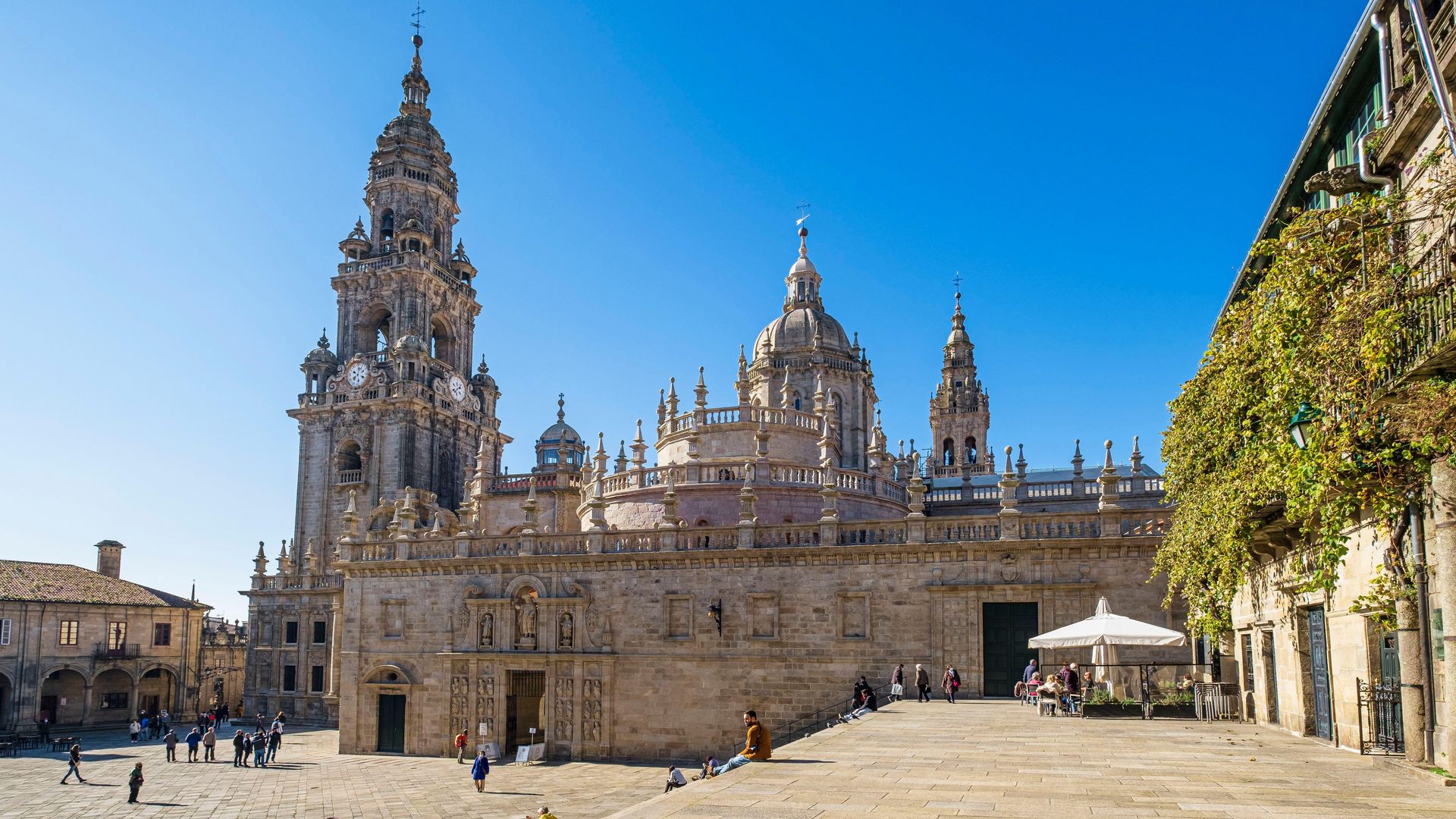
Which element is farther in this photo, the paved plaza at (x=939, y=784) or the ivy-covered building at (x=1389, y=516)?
the ivy-covered building at (x=1389, y=516)

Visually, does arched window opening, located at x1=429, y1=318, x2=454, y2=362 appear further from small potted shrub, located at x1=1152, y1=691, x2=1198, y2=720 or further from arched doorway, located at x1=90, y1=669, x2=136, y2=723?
small potted shrub, located at x1=1152, y1=691, x2=1198, y2=720

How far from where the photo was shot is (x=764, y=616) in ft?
100.0

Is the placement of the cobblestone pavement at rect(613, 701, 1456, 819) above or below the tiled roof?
below

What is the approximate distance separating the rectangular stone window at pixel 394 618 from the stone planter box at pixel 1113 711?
74.4ft

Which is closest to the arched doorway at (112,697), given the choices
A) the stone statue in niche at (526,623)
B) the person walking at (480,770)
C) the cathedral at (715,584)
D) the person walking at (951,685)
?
the cathedral at (715,584)

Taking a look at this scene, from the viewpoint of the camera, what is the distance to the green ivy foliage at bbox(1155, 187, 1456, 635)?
11156 mm

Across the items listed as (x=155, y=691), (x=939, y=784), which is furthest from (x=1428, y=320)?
(x=155, y=691)

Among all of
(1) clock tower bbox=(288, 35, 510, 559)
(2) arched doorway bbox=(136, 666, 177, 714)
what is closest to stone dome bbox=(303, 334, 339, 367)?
(1) clock tower bbox=(288, 35, 510, 559)

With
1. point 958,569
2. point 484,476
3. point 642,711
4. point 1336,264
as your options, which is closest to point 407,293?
point 484,476

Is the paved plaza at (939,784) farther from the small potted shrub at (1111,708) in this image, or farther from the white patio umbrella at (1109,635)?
the white patio umbrella at (1109,635)

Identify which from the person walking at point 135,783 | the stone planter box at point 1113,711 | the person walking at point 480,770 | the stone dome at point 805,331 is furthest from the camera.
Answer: the stone dome at point 805,331

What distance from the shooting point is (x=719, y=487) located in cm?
3522

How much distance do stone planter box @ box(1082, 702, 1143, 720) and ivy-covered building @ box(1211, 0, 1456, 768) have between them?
3.48 metres

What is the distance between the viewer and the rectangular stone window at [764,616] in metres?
30.2
